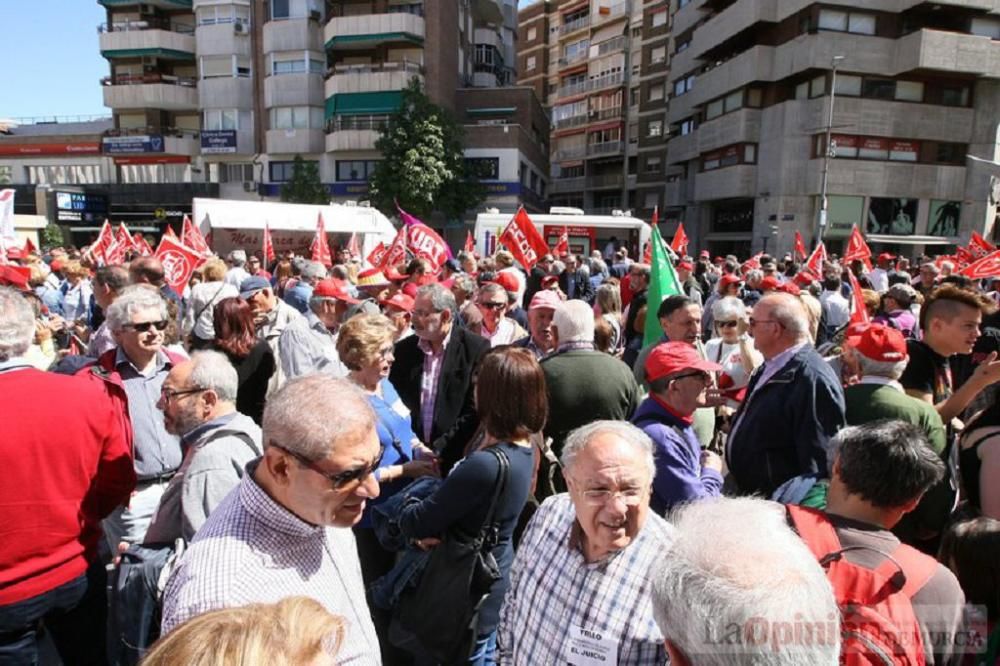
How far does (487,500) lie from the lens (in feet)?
7.85

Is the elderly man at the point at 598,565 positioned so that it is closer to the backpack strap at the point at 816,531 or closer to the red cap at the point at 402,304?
the backpack strap at the point at 816,531

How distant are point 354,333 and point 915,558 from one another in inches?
98.5

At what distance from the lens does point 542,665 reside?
1.93 m

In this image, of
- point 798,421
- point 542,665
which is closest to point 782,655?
point 542,665

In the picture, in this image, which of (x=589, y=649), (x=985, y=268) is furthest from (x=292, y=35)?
(x=589, y=649)

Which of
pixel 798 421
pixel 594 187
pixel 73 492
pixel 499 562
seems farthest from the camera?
pixel 594 187

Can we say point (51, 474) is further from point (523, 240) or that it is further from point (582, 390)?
point (523, 240)

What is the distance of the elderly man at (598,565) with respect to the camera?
182cm

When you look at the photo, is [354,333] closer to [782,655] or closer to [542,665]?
[542,665]

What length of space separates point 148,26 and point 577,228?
33358 millimetres

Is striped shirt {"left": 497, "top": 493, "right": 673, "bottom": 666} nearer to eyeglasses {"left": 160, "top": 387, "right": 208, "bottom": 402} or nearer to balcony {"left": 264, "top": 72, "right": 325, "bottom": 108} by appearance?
eyeglasses {"left": 160, "top": 387, "right": 208, "bottom": 402}

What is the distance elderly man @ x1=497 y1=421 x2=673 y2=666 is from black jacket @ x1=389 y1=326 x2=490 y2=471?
1.99m

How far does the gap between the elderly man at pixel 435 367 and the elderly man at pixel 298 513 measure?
2285mm

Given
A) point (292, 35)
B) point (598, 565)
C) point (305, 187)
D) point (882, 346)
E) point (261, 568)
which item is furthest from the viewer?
point (292, 35)
